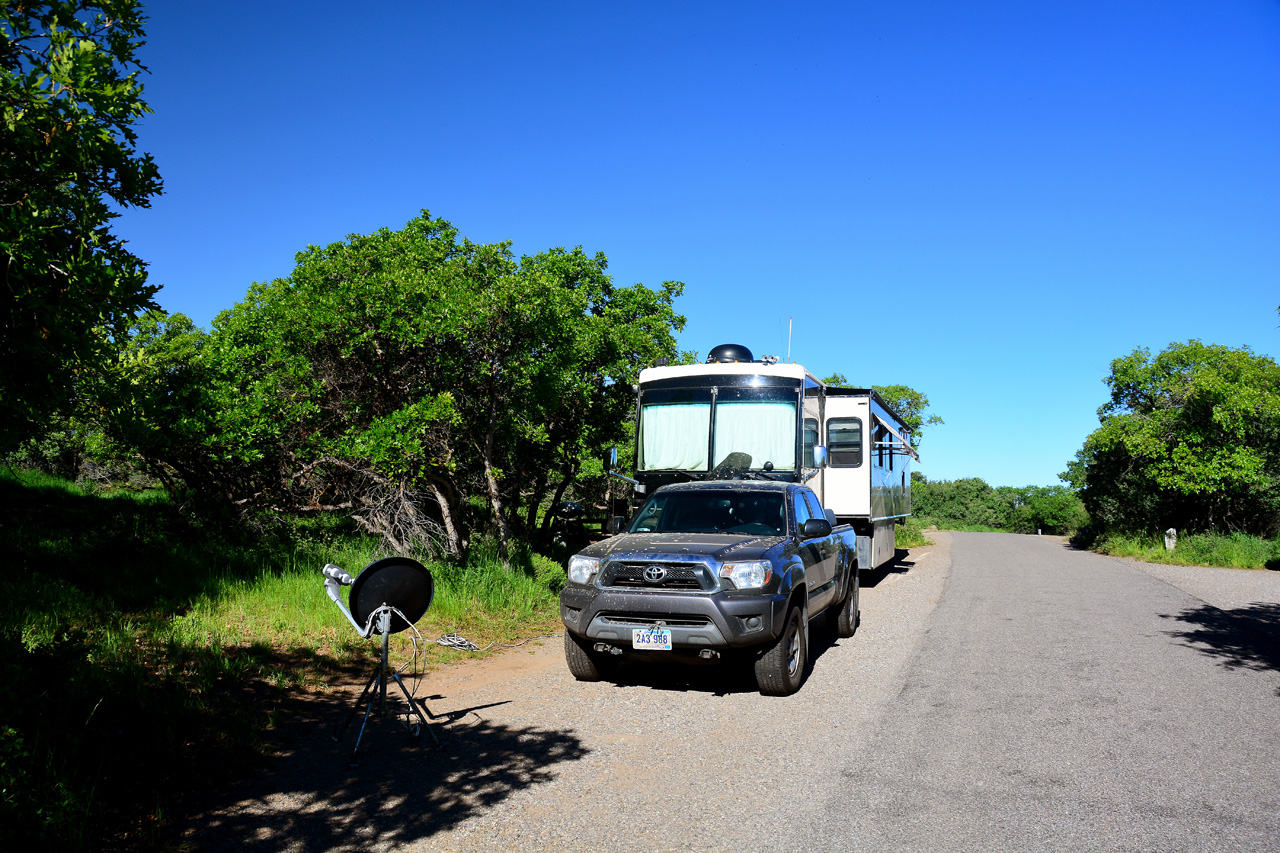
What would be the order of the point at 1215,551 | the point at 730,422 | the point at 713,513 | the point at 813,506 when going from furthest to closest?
the point at 1215,551, the point at 730,422, the point at 813,506, the point at 713,513

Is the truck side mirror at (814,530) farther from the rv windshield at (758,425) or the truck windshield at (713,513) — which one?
the rv windshield at (758,425)

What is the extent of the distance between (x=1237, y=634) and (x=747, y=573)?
25.3ft

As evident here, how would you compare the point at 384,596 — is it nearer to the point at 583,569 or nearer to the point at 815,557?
the point at 583,569

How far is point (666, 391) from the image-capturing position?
1283 centimetres

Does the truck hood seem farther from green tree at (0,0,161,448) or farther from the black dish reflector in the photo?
green tree at (0,0,161,448)

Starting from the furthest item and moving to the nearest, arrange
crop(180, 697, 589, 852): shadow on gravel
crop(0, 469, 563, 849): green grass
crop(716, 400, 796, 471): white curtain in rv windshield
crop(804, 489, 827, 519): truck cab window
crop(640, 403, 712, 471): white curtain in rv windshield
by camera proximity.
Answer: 1. crop(640, 403, 712, 471): white curtain in rv windshield
2. crop(716, 400, 796, 471): white curtain in rv windshield
3. crop(804, 489, 827, 519): truck cab window
4. crop(0, 469, 563, 849): green grass
5. crop(180, 697, 589, 852): shadow on gravel

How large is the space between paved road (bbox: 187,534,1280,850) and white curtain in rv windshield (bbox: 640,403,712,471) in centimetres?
400

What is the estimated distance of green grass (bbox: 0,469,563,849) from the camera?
427 cm

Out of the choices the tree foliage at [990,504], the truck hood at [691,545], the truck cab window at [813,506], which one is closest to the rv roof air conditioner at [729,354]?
the truck cab window at [813,506]

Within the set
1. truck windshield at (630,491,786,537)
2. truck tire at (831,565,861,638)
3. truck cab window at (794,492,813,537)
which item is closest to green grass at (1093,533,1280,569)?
truck tire at (831,565,861,638)

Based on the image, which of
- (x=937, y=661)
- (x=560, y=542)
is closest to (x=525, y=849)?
Result: (x=937, y=661)

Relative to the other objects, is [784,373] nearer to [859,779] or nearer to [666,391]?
[666,391]

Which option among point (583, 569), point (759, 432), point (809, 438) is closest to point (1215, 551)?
point (809, 438)

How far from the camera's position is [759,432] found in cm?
1230
